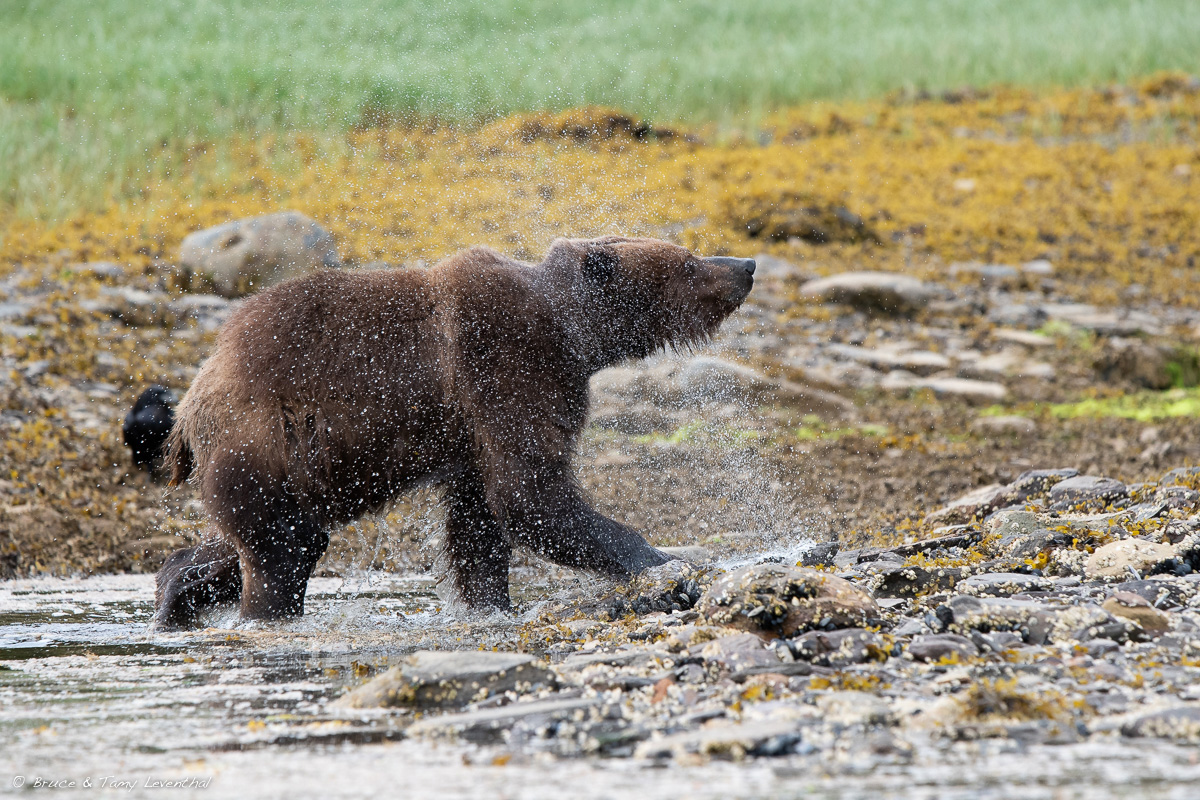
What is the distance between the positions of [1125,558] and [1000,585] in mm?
526

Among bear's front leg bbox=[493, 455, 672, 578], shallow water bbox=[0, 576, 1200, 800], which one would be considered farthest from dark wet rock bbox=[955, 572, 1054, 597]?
shallow water bbox=[0, 576, 1200, 800]

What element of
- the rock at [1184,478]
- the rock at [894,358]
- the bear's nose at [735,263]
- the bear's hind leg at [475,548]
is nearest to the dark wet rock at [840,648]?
the bear's hind leg at [475,548]

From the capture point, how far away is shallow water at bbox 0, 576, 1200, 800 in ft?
9.21

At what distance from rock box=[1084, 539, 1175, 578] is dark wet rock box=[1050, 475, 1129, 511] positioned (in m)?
1.24

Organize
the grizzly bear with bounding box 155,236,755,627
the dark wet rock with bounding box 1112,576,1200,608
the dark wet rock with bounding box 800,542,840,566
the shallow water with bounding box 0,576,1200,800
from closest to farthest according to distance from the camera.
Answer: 1. the shallow water with bounding box 0,576,1200,800
2. the dark wet rock with bounding box 1112,576,1200,608
3. the grizzly bear with bounding box 155,236,755,627
4. the dark wet rock with bounding box 800,542,840,566

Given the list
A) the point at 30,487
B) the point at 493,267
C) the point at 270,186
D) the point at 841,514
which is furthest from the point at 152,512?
the point at 270,186

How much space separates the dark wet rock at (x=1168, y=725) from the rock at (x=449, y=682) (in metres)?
1.64

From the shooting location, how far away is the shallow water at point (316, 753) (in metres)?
2.81

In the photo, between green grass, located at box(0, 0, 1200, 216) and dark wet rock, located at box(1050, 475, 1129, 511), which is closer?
dark wet rock, located at box(1050, 475, 1129, 511)

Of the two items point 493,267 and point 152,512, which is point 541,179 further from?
point 493,267

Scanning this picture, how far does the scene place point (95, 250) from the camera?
39.5 feet

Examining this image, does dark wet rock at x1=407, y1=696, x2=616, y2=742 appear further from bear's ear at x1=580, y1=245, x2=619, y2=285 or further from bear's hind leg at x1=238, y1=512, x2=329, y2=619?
bear's ear at x1=580, y1=245, x2=619, y2=285

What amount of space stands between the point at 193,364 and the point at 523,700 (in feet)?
22.8

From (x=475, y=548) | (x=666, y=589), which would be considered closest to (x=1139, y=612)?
(x=666, y=589)
